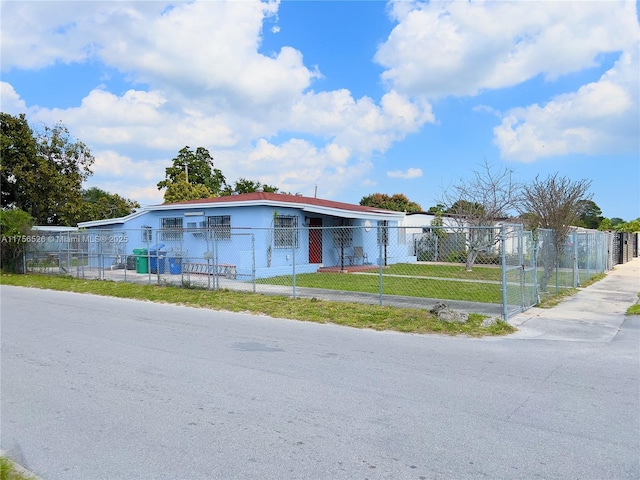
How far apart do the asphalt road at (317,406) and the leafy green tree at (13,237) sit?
15.2 m

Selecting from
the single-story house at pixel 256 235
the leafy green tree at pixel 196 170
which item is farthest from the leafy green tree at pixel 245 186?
the single-story house at pixel 256 235

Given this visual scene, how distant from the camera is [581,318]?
10.0 m

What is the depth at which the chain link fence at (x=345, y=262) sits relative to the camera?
12.0 metres

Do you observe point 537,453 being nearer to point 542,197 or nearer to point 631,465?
Result: point 631,465

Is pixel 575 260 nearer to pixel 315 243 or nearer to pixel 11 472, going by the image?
pixel 315 243

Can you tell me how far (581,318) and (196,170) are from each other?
143 feet

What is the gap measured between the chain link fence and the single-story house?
0.06 m

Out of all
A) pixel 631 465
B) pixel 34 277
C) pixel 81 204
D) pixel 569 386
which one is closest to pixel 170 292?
pixel 34 277

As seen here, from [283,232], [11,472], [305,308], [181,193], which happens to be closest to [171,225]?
[283,232]

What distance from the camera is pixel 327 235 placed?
873 inches

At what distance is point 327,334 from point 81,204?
31.5m

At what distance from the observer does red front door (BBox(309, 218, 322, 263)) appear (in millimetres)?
21484

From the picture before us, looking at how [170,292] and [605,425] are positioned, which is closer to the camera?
[605,425]

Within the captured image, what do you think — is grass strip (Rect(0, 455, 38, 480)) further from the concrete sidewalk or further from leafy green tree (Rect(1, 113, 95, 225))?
leafy green tree (Rect(1, 113, 95, 225))
